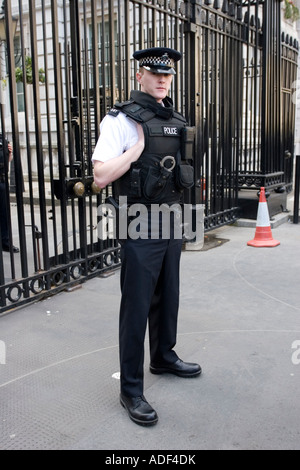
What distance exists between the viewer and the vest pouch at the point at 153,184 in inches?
109

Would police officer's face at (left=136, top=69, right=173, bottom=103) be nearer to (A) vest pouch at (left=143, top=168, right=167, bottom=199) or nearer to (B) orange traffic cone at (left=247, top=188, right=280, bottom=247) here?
(A) vest pouch at (left=143, top=168, right=167, bottom=199)

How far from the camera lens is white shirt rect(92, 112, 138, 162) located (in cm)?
273

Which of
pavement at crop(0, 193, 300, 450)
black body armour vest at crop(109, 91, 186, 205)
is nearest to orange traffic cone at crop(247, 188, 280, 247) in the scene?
pavement at crop(0, 193, 300, 450)

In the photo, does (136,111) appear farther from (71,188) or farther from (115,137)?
(71,188)

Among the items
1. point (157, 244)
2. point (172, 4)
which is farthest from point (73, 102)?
point (157, 244)

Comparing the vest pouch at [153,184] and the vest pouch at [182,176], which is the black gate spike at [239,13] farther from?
the vest pouch at [153,184]

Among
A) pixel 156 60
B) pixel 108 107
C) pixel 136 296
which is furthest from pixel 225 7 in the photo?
pixel 136 296

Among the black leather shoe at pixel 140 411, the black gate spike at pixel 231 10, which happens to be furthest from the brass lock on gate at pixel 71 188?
the black gate spike at pixel 231 10

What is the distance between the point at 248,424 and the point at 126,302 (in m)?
0.98

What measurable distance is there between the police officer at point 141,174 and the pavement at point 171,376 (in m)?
0.25

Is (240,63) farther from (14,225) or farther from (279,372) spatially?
(279,372)

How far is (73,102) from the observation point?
4961 mm

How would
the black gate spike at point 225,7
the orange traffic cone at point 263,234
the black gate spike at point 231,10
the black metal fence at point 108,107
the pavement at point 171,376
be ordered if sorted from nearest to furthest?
1. the pavement at point 171,376
2. the black metal fence at point 108,107
3. the orange traffic cone at point 263,234
4. the black gate spike at point 225,7
5. the black gate spike at point 231,10
